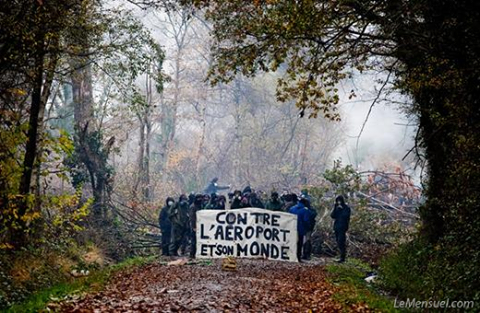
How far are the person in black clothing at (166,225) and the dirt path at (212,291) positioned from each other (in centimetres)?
417

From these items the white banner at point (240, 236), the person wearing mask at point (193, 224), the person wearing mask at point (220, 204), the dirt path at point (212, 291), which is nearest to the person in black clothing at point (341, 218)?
the white banner at point (240, 236)

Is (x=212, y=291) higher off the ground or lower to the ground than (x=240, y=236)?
lower

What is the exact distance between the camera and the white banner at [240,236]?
19.0 metres

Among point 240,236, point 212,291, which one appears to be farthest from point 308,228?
point 212,291

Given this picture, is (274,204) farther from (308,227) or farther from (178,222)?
(178,222)

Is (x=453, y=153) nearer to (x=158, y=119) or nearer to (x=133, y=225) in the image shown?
(x=133, y=225)

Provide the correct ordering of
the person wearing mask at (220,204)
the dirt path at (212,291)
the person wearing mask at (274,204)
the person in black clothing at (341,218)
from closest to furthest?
the dirt path at (212,291)
the person in black clothing at (341,218)
the person wearing mask at (274,204)
the person wearing mask at (220,204)

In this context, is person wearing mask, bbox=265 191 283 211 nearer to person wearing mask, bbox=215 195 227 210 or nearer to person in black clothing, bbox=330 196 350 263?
person wearing mask, bbox=215 195 227 210

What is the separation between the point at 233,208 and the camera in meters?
20.0

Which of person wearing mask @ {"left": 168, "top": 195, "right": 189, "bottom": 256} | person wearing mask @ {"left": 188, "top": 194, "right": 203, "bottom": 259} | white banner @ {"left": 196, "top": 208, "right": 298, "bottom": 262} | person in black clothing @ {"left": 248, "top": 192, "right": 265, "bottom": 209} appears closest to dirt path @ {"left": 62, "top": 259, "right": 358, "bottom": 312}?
white banner @ {"left": 196, "top": 208, "right": 298, "bottom": 262}

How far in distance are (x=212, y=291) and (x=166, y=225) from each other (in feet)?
Result: 32.6

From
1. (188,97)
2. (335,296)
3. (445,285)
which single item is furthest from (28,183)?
(188,97)

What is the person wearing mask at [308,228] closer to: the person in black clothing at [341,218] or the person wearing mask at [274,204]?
the person in black clothing at [341,218]

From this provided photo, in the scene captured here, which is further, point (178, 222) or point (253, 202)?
point (253, 202)
